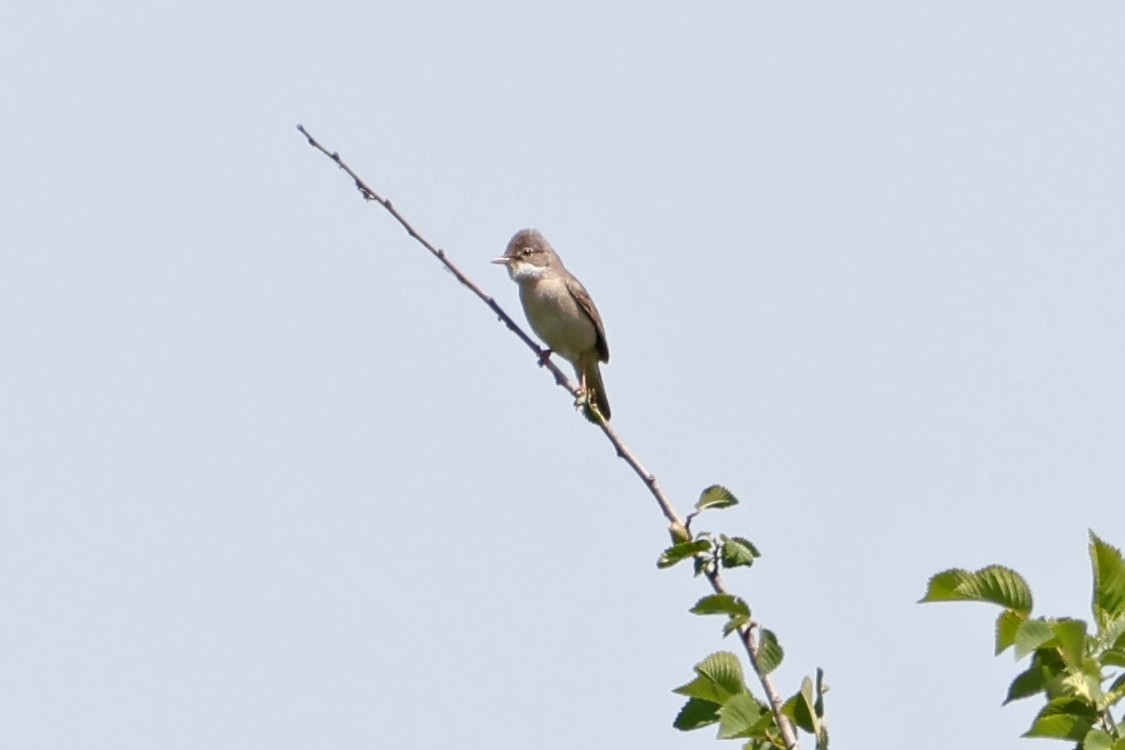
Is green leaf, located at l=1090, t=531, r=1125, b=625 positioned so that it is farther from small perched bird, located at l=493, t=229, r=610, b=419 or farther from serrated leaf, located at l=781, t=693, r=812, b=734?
small perched bird, located at l=493, t=229, r=610, b=419

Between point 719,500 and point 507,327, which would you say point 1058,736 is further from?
point 507,327

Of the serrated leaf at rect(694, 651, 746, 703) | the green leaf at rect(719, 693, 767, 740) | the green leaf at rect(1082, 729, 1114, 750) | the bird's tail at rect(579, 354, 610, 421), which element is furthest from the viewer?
the bird's tail at rect(579, 354, 610, 421)

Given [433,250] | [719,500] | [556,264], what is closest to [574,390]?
[433,250]

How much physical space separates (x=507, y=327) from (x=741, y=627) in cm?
226

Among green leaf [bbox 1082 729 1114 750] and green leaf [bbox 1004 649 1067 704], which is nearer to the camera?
green leaf [bbox 1082 729 1114 750]

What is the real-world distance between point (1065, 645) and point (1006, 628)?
116 millimetres

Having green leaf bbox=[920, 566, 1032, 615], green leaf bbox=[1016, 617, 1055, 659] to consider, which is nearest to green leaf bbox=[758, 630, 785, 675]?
green leaf bbox=[920, 566, 1032, 615]

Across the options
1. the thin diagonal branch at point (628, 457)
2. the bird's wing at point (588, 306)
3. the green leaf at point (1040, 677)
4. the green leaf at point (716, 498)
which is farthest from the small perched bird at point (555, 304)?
the green leaf at point (1040, 677)

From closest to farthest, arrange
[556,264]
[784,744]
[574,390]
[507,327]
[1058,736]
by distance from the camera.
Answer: [1058,736]
[784,744]
[507,327]
[574,390]
[556,264]

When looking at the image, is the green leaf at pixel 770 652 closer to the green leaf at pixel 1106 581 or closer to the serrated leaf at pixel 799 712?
the serrated leaf at pixel 799 712

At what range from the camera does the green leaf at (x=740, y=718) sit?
3.16 meters

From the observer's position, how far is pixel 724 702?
3297 millimetres

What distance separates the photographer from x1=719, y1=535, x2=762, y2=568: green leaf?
373cm

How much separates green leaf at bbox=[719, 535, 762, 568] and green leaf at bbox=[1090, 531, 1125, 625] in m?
0.93
